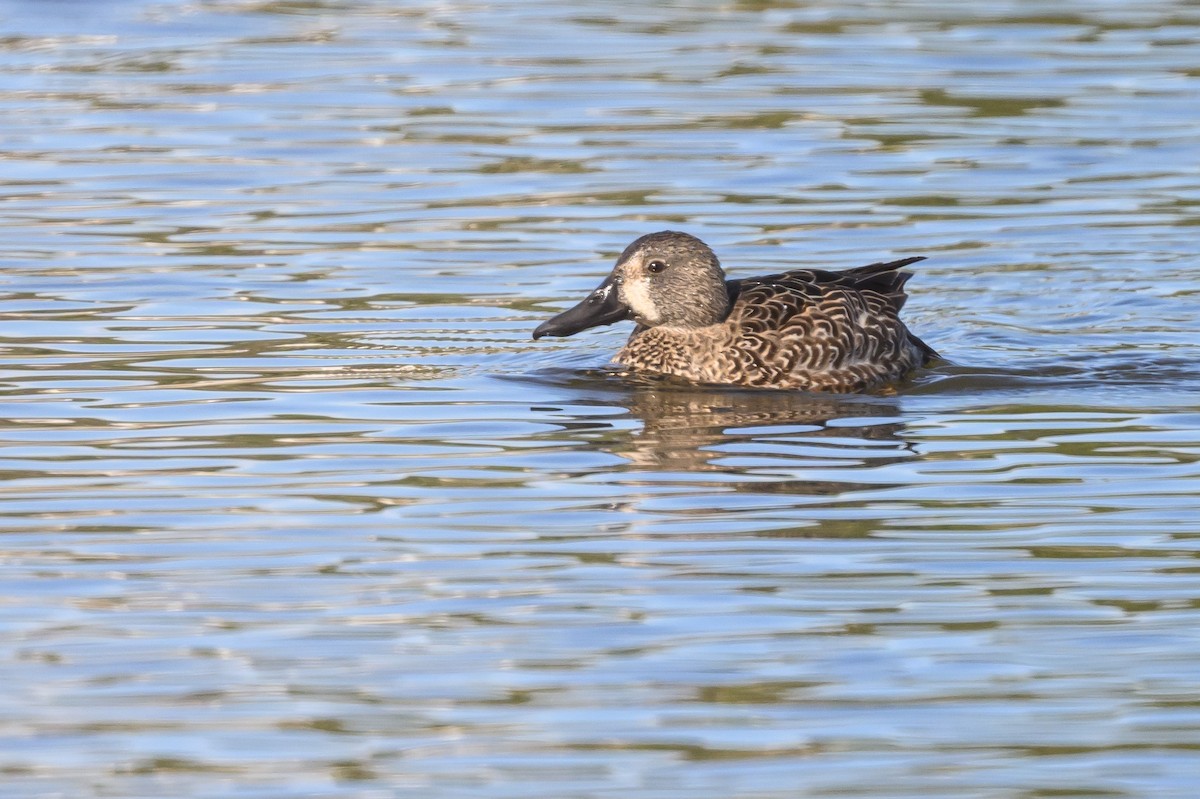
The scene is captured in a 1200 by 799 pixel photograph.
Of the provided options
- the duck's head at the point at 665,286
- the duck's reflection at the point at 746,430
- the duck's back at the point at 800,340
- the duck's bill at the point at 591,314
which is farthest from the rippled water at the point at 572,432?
the duck's head at the point at 665,286

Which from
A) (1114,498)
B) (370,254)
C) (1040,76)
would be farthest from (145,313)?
(1040,76)

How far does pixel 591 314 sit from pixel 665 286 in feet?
1.24

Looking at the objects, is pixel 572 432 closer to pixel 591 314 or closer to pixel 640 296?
pixel 591 314

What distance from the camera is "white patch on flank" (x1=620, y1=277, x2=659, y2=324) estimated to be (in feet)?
35.1

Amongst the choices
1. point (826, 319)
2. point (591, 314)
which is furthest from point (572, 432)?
point (826, 319)

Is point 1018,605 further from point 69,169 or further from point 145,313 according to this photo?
point 69,169

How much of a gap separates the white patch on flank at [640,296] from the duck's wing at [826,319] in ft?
1.22

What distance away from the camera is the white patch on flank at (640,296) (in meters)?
10.7

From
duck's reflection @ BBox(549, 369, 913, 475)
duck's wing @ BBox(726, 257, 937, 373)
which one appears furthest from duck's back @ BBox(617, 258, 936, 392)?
duck's reflection @ BBox(549, 369, 913, 475)

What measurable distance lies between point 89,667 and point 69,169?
9.00m

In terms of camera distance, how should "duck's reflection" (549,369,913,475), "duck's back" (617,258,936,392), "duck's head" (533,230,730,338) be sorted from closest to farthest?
"duck's reflection" (549,369,913,475), "duck's back" (617,258,936,392), "duck's head" (533,230,730,338)

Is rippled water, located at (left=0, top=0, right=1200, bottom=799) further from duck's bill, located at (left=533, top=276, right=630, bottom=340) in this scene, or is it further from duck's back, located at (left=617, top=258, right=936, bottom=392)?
duck's bill, located at (left=533, top=276, right=630, bottom=340)

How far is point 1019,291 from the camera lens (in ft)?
39.9

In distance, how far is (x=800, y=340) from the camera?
10.3 meters
